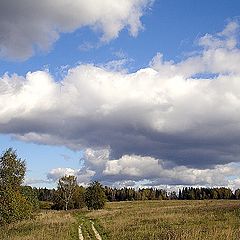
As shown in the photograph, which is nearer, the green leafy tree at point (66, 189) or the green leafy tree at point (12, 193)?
the green leafy tree at point (12, 193)

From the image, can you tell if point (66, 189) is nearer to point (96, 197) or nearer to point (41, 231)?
point (96, 197)

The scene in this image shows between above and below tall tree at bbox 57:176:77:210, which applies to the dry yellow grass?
below

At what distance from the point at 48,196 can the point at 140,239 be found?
15653 centimetres

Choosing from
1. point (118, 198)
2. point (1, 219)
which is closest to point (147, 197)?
point (118, 198)

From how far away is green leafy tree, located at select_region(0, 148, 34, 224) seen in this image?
42688 mm

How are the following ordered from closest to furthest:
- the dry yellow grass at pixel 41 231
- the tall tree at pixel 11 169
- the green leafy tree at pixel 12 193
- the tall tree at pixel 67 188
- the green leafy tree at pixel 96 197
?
the dry yellow grass at pixel 41 231, the green leafy tree at pixel 12 193, the tall tree at pixel 11 169, the green leafy tree at pixel 96 197, the tall tree at pixel 67 188

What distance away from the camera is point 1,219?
4225 cm

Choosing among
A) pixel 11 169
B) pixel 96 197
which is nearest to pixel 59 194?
pixel 96 197

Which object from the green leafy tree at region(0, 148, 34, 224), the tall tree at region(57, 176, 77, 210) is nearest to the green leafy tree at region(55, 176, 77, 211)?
the tall tree at region(57, 176, 77, 210)

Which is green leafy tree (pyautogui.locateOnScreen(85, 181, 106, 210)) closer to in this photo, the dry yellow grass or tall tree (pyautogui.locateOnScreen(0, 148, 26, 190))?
tall tree (pyautogui.locateOnScreen(0, 148, 26, 190))

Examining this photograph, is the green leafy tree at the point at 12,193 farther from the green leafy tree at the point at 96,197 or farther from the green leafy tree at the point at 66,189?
the green leafy tree at the point at 66,189

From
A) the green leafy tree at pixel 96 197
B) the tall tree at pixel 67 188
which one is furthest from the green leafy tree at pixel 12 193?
the tall tree at pixel 67 188

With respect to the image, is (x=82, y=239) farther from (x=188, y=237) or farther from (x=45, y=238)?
(x=188, y=237)

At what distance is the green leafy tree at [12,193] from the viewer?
42.7 meters
